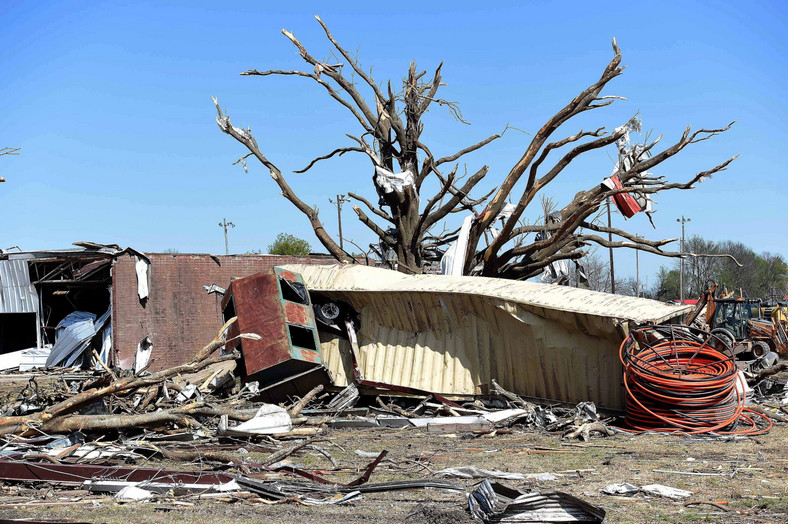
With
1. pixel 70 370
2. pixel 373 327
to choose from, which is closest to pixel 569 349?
pixel 373 327

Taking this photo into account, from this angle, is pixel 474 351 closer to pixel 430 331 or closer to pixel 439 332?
pixel 439 332

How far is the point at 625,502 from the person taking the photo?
6.36 metres

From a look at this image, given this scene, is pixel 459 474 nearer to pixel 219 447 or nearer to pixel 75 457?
pixel 219 447

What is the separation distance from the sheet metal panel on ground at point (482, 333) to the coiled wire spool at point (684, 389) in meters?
0.52

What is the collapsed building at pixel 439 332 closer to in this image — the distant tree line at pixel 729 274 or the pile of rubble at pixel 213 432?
the pile of rubble at pixel 213 432

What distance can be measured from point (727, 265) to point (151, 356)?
2707 inches

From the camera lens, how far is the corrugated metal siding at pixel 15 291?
81.0 feet

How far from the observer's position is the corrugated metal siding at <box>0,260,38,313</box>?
24688mm

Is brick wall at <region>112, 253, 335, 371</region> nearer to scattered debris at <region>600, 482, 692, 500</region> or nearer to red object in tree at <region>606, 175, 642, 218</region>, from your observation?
red object in tree at <region>606, 175, 642, 218</region>

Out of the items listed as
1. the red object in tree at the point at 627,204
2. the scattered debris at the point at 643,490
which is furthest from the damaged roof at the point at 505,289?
the red object in tree at the point at 627,204

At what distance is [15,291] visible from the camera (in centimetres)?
2484

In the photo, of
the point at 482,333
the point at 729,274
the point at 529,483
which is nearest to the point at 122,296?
the point at 482,333

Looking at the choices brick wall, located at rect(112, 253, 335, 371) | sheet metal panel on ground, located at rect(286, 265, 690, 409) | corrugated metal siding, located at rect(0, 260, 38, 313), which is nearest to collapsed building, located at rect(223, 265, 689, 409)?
sheet metal panel on ground, located at rect(286, 265, 690, 409)

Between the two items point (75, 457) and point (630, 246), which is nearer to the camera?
point (75, 457)
